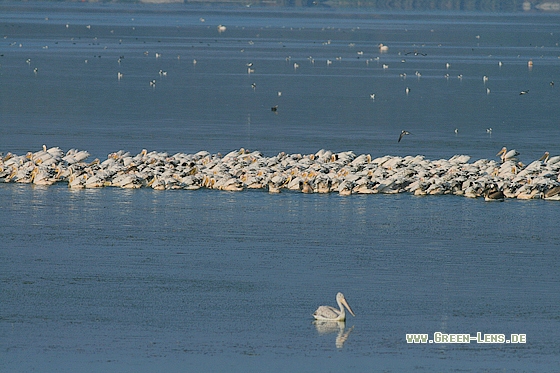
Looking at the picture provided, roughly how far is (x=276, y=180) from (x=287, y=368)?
14918mm

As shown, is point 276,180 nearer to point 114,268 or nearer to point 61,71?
point 114,268

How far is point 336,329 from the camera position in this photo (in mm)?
17922

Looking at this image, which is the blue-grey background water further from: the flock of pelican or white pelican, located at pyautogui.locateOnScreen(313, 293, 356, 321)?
the flock of pelican

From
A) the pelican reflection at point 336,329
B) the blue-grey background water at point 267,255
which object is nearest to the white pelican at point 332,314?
the pelican reflection at point 336,329

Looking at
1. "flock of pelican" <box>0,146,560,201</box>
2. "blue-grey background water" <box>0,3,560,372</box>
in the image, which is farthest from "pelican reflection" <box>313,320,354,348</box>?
"flock of pelican" <box>0,146,560,201</box>

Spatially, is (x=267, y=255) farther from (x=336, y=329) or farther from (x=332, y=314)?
(x=336, y=329)

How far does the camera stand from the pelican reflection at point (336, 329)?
17502 mm

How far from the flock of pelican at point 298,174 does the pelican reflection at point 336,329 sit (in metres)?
12.5

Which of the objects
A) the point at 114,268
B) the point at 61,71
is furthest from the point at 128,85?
the point at 114,268

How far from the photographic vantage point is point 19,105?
182ft

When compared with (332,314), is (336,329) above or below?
below

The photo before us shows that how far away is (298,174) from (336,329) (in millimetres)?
13737

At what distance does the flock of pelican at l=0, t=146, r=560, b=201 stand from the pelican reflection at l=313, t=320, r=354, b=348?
12.5 metres

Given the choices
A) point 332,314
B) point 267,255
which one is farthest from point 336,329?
point 267,255
